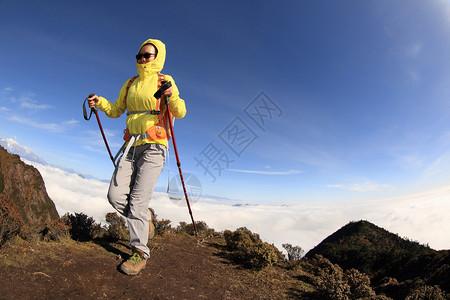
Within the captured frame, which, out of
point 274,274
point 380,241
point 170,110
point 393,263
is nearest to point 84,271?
point 170,110

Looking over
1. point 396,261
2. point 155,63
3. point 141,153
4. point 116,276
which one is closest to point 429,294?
point 116,276

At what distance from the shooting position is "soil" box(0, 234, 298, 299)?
2.50 m

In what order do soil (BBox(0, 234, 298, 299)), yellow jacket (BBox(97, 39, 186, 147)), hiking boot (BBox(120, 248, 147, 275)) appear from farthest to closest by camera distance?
yellow jacket (BBox(97, 39, 186, 147)) → hiking boot (BBox(120, 248, 147, 275)) → soil (BBox(0, 234, 298, 299))

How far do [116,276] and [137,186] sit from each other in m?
1.38

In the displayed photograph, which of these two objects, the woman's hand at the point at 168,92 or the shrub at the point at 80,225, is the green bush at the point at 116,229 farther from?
the woman's hand at the point at 168,92

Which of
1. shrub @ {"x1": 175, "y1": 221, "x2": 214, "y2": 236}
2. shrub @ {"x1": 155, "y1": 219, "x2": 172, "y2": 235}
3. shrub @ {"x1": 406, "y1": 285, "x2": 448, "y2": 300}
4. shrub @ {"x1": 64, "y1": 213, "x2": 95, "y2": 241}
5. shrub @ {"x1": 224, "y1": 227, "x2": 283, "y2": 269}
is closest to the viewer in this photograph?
shrub @ {"x1": 406, "y1": 285, "x2": 448, "y2": 300}

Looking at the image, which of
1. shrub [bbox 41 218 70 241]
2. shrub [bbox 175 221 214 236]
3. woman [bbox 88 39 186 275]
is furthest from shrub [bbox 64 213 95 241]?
shrub [bbox 175 221 214 236]

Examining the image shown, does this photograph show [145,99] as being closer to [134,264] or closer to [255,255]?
[134,264]

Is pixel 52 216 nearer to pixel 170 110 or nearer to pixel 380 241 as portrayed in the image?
pixel 170 110

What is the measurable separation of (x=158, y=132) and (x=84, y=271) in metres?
2.39

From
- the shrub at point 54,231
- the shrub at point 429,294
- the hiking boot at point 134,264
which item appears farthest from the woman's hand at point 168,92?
the shrub at point 429,294

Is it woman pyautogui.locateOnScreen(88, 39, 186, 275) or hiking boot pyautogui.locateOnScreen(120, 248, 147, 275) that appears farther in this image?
woman pyautogui.locateOnScreen(88, 39, 186, 275)

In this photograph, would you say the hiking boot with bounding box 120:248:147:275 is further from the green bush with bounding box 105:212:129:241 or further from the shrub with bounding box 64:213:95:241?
the green bush with bounding box 105:212:129:241

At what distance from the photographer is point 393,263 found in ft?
27.9
